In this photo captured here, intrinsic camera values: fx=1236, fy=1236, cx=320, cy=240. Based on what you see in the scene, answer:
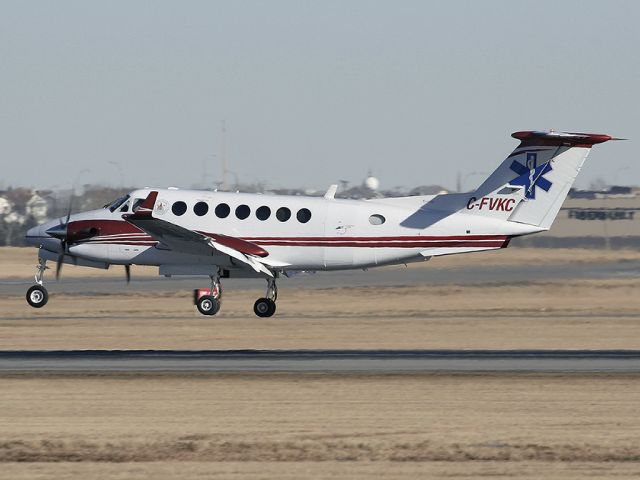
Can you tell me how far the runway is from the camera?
24266 mm

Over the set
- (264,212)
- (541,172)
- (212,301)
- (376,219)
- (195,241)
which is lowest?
(212,301)

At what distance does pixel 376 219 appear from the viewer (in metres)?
36.4

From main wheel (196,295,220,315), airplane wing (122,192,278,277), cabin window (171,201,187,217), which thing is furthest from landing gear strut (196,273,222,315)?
cabin window (171,201,187,217)

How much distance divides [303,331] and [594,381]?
1167 cm

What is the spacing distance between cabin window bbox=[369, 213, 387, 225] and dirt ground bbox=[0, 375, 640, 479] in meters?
13.4

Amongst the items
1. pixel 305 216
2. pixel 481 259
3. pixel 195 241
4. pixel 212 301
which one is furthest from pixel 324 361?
pixel 481 259

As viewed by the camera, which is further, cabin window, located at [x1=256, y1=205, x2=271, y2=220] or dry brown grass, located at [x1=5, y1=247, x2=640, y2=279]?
dry brown grass, located at [x1=5, y1=247, x2=640, y2=279]

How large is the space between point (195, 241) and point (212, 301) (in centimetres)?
204

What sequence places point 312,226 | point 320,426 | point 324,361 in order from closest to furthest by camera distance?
1. point 320,426
2. point 324,361
3. point 312,226

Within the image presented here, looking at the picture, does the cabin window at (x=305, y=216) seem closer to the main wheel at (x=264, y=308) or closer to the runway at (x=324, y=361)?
the main wheel at (x=264, y=308)

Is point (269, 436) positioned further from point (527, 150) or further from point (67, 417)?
point (527, 150)

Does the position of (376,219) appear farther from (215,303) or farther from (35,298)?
(35,298)

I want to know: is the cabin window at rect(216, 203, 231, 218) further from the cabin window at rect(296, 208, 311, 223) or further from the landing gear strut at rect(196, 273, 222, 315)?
the cabin window at rect(296, 208, 311, 223)

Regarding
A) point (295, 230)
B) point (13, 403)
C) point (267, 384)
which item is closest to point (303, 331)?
point (295, 230)
